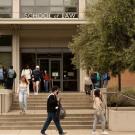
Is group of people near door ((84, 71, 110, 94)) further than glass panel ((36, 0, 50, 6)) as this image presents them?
No

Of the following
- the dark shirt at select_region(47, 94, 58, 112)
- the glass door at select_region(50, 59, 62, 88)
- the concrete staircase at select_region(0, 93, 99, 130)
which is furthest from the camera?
the glass door at select_region(50, 59, 62, 88)

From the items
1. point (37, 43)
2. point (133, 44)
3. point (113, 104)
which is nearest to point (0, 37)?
point (37, 43)

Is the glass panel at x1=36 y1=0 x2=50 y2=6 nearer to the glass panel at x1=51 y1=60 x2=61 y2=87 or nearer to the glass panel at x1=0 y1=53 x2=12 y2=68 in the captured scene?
the glass panel at x1=0 y1=53 x2=12 y2=68

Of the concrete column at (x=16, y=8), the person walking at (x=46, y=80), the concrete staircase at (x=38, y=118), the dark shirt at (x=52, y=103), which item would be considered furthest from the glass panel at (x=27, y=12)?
the dark shirt at (x=52, y=103)

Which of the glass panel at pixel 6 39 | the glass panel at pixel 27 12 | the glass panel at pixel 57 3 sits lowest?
the glass panel at pixel 6 39

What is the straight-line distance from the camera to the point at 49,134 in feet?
68.1

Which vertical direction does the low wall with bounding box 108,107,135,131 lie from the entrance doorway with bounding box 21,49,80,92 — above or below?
below

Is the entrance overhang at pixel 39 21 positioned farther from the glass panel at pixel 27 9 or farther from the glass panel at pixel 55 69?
the glass panel at pixel 55 69

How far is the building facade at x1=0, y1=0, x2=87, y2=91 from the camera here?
128ft

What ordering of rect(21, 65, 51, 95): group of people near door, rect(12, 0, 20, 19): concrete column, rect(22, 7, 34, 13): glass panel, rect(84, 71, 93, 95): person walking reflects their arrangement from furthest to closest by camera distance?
rect(22, 7, 34, 13): glass panel < rect(12, 0, 20, 19): concrete column < rect(21, 65, 51, 95): group of people near door < rect(84, 71, 93, 95): person walking

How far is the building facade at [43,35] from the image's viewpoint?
128 ft

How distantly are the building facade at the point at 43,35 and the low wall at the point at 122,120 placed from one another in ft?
55.4

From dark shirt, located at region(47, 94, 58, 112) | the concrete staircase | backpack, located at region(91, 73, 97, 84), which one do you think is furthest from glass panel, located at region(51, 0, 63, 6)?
dark shirt, located at region(47, 94, 58, 112)

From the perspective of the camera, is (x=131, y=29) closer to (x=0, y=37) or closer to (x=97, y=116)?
(x=97, y=116)
